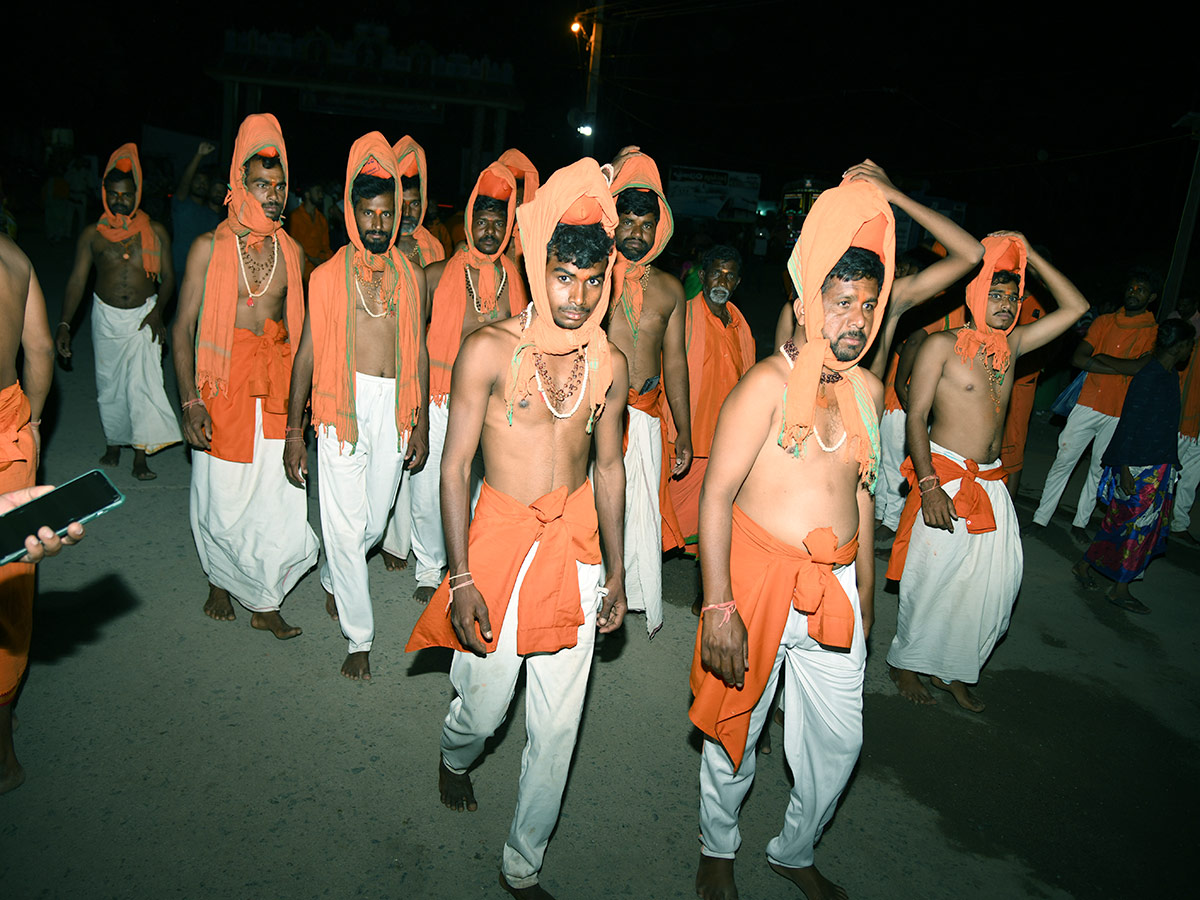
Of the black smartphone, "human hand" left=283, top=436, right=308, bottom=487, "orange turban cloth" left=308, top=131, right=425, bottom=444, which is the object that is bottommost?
"human hand" left=283, top=436, right=308, bottom=487

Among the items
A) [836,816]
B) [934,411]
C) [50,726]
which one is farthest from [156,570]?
[934,411]

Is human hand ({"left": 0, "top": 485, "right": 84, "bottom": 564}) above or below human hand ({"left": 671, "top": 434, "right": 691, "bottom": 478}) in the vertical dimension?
above

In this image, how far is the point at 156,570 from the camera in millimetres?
4938

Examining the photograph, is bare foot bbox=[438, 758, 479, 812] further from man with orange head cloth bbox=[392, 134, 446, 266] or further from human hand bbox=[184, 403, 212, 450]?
man with orange head cloth bbox=[392, 134, 446, 266]

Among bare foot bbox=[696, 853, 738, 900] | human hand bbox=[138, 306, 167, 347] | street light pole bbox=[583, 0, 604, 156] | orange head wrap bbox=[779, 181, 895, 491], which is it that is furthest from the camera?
street light pole bbox=[583, 0, 604, 156]

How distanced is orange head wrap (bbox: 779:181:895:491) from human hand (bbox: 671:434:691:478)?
88.0 inches

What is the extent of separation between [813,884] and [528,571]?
160cm

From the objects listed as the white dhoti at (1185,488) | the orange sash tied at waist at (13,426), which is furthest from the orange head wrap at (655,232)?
the white dhoti at (1185,488)

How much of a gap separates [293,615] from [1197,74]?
14.3 metres

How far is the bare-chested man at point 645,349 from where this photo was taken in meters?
4.59

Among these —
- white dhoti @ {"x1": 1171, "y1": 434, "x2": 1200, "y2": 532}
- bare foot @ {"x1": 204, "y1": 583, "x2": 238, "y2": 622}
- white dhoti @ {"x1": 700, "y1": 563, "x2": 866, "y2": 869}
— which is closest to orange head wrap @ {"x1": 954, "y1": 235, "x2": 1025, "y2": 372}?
white dhoti @ {"x1": 700, "y1": 563, "x2": 866, "y2": 869}

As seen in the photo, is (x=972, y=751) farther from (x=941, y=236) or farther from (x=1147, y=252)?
(x=1147, y=252)

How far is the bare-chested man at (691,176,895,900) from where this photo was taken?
2654mm

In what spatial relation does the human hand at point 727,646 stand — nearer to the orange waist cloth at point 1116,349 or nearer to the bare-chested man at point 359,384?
the bare-chested man at point 359,384
